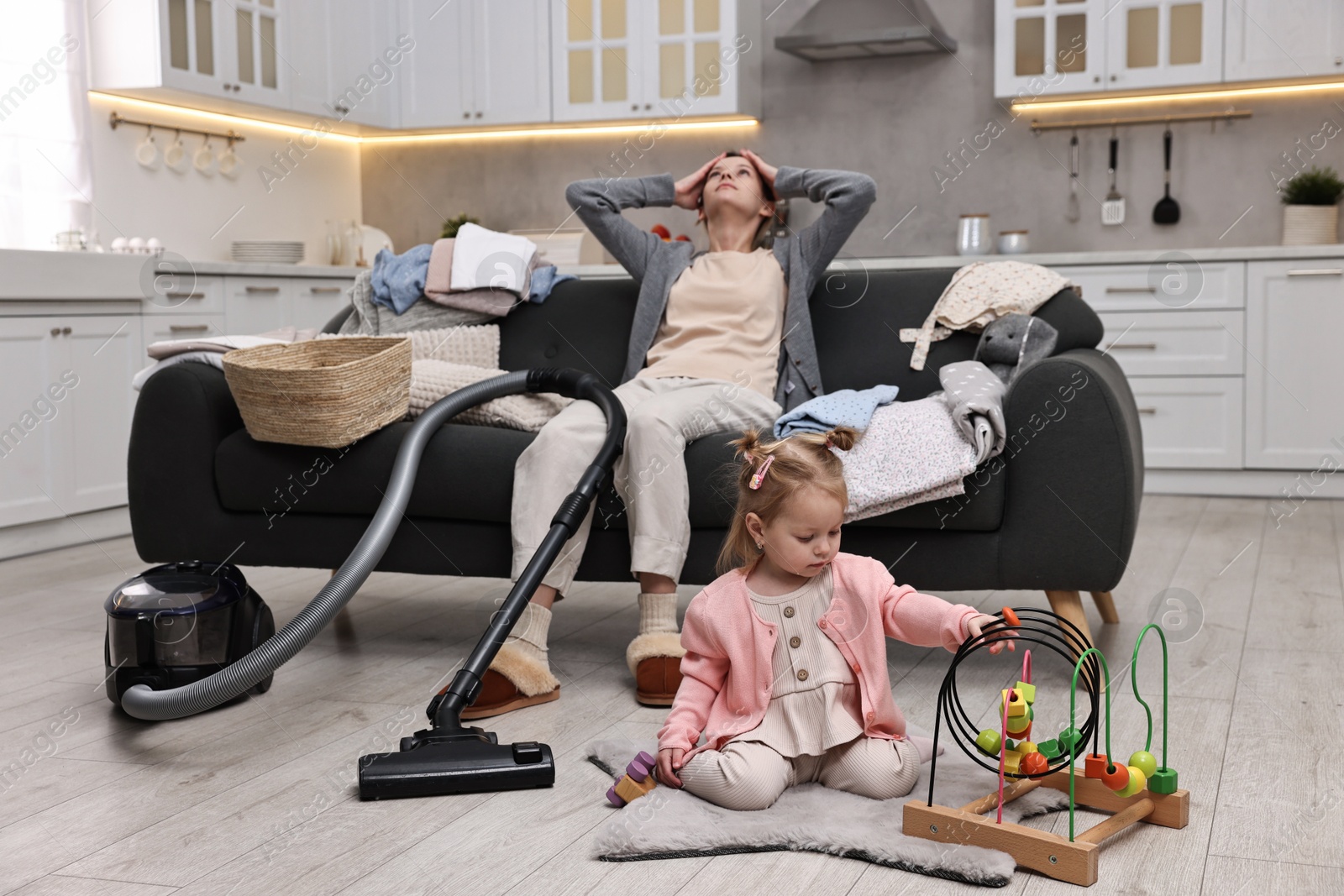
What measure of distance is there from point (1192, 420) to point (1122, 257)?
61 cm

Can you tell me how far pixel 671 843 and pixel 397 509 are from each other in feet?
3.03

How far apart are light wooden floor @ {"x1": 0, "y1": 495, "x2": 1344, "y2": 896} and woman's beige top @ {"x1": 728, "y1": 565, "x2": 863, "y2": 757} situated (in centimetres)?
20

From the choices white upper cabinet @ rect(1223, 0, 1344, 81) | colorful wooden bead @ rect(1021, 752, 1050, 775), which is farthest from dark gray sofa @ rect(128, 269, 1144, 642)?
white upper cabinet @ rect(1223, 0, 1344, 81)

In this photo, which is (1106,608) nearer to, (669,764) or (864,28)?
(669,764)

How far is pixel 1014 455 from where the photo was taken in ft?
7.16

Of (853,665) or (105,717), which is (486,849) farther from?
(105,717)


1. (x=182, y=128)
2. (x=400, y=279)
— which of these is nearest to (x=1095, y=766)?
(x=400, y=279)

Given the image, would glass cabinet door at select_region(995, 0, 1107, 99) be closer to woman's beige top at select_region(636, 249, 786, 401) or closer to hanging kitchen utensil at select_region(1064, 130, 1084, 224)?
hanging kitchen utensil at select_region(1064, 130, 1084, 224)

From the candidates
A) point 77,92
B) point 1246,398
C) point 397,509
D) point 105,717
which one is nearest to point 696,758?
point 397,509

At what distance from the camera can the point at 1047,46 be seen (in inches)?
182

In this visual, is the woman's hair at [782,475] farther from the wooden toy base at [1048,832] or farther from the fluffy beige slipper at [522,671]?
the fluffy beige slipper at [522,671]

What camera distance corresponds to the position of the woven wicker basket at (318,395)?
227cm

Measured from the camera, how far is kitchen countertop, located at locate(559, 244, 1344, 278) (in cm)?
424

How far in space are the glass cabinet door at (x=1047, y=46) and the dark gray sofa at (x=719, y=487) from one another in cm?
223
